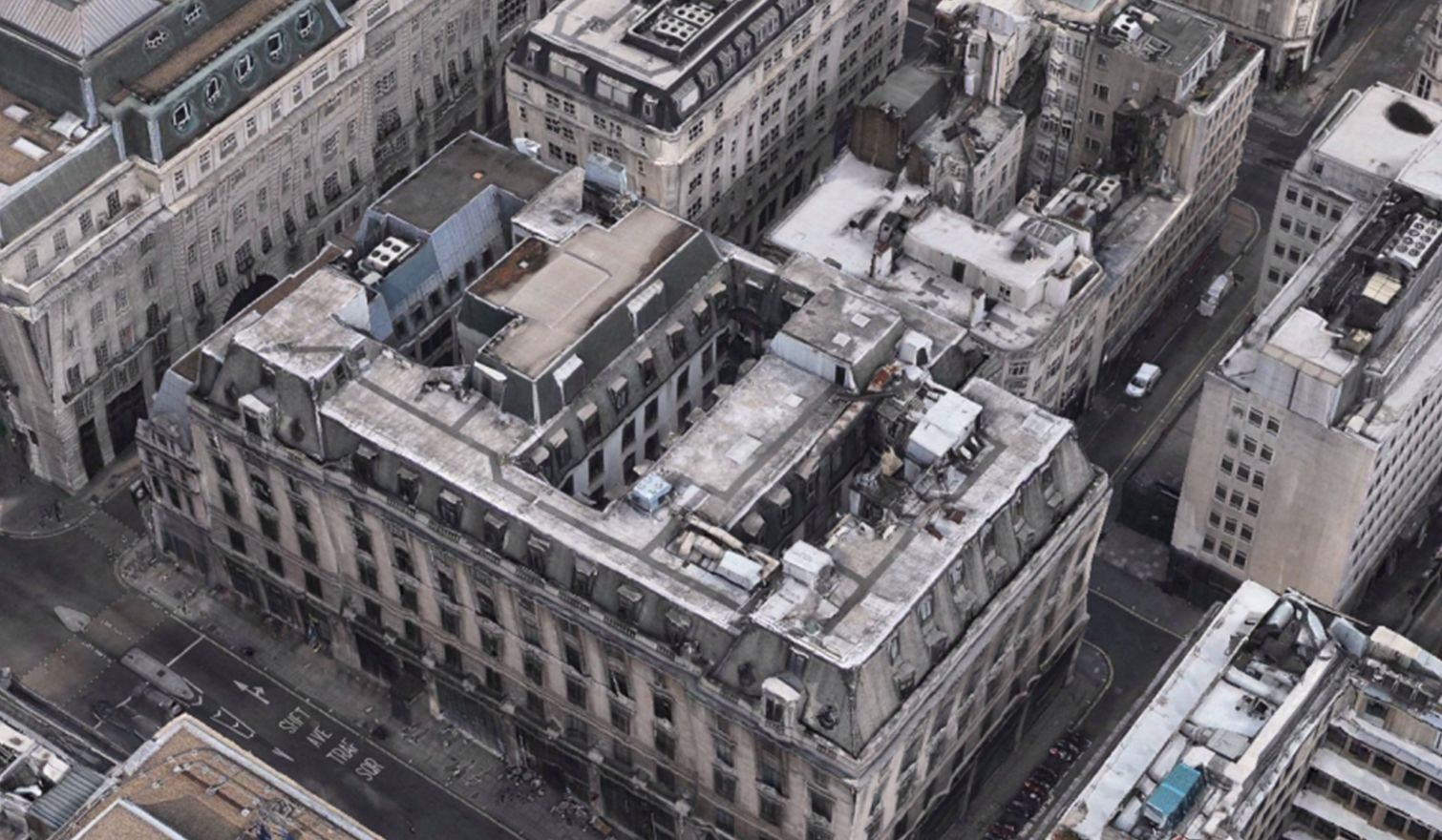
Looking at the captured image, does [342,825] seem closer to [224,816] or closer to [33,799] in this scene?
[224,816]

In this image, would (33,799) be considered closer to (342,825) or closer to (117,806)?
(117,806)

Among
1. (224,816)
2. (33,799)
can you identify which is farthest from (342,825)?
(33,799)

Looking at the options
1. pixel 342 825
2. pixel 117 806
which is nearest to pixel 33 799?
pixel 117 806
